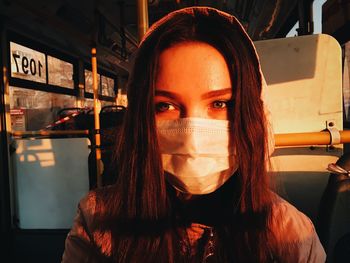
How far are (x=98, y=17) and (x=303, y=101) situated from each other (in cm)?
268

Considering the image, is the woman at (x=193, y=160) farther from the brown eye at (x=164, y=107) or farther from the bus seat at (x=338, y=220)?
the bus seat at (x=338, y=220)

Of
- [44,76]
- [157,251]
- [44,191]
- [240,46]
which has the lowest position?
[44,191]

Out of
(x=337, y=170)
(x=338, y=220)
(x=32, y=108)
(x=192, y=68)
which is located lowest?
(x=338, y=220)

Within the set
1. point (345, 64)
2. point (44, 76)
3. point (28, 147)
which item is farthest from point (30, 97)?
point (345, 64)

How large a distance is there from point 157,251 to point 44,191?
2859 mm

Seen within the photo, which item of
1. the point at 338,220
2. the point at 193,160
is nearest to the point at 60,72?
the point at 193,160

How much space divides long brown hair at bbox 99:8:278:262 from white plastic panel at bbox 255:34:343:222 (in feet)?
2.47

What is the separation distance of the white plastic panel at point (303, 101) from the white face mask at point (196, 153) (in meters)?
0.81

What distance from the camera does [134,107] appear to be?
0.91 meters

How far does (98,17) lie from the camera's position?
344 centimetres

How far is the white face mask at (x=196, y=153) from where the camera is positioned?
887mm

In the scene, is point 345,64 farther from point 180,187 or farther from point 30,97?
point 30,97

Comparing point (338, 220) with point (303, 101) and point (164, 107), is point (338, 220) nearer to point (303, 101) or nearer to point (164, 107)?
point (303, 101)

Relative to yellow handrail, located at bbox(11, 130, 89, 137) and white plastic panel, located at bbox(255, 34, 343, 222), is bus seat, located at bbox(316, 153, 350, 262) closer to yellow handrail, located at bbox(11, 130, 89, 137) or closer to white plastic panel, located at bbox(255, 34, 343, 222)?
white plastic panel, located at bbox(255, 34, 343, 222)
